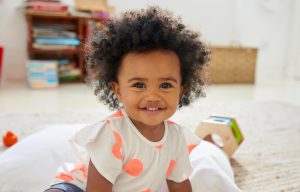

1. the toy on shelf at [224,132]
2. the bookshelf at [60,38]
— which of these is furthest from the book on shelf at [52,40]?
the toy on shelf at [224,132]

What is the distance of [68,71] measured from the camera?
2.79m

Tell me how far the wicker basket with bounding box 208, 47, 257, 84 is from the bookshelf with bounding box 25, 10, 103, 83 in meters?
1.11

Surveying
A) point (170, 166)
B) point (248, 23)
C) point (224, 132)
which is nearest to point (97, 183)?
point (170, 166)

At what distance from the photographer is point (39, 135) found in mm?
1025

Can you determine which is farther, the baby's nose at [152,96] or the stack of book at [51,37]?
the stack of book at [51,37]

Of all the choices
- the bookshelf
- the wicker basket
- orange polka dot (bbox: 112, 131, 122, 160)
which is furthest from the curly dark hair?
the wicker basket

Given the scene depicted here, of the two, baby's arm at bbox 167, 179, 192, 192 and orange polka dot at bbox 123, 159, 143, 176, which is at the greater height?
orange polka dot at bbox 123, 159, 143, 176

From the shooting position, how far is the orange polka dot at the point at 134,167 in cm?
62

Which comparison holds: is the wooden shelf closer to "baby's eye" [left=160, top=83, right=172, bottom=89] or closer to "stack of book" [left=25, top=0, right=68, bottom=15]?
"stack of book" [left=25, top=0, right=68, bottom=15]

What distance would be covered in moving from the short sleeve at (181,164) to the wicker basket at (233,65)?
228cm

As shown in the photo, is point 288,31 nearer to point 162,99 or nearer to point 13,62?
point 13,62

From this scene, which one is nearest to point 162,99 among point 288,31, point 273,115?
point 273,115

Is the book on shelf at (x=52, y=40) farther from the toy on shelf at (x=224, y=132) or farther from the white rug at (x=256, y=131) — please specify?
the toy on shelf at (x=224, y=132)

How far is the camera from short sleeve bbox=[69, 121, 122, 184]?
59 centimetres
